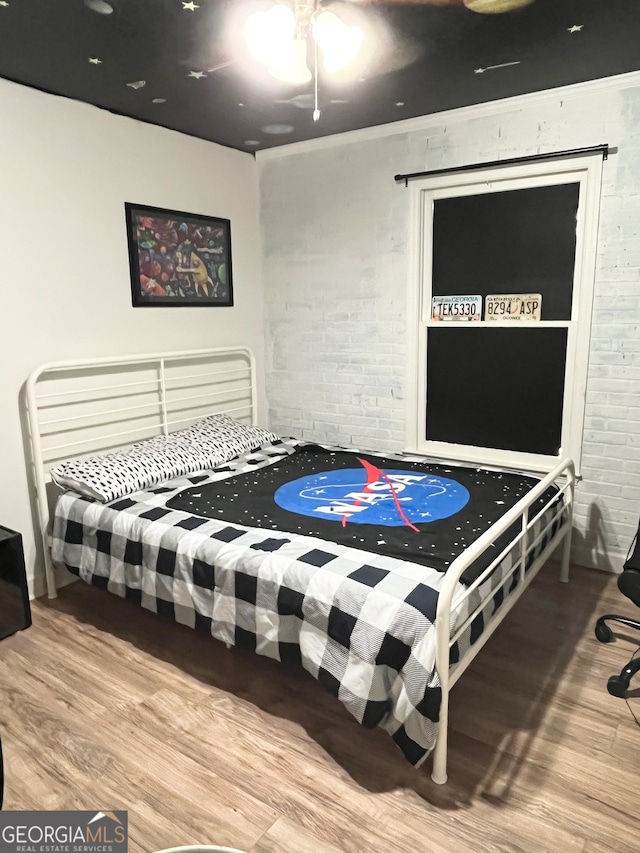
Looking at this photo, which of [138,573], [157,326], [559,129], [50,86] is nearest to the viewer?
[138,573]

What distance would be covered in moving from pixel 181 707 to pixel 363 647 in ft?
2.65

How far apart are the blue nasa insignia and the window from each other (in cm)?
68

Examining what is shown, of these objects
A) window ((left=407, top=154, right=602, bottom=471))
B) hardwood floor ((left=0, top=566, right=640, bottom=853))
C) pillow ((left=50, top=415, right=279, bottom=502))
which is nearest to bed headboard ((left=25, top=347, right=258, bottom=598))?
pillow ((left=50, top=415, right=279, bottom=502))

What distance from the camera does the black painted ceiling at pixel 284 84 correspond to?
2.06 meters

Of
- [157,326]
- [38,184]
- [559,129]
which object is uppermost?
[559,129]

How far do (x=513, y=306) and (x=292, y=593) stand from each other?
2.10m

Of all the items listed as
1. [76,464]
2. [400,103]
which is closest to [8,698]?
[76,464]

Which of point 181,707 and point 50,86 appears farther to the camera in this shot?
point 50,86

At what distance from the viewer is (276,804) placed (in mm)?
1713

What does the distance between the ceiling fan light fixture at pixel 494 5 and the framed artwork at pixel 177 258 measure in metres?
1.94

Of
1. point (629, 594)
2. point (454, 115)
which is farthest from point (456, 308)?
point (629, 594)

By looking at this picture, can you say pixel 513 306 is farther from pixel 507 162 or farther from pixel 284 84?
pixel 284 84

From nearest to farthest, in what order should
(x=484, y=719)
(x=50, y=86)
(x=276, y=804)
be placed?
1. (x=276, y=804)
2. (x=484, y=719)
3. (x=50, y=86)

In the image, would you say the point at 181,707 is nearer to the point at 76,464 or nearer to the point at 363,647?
the point at 363,647
